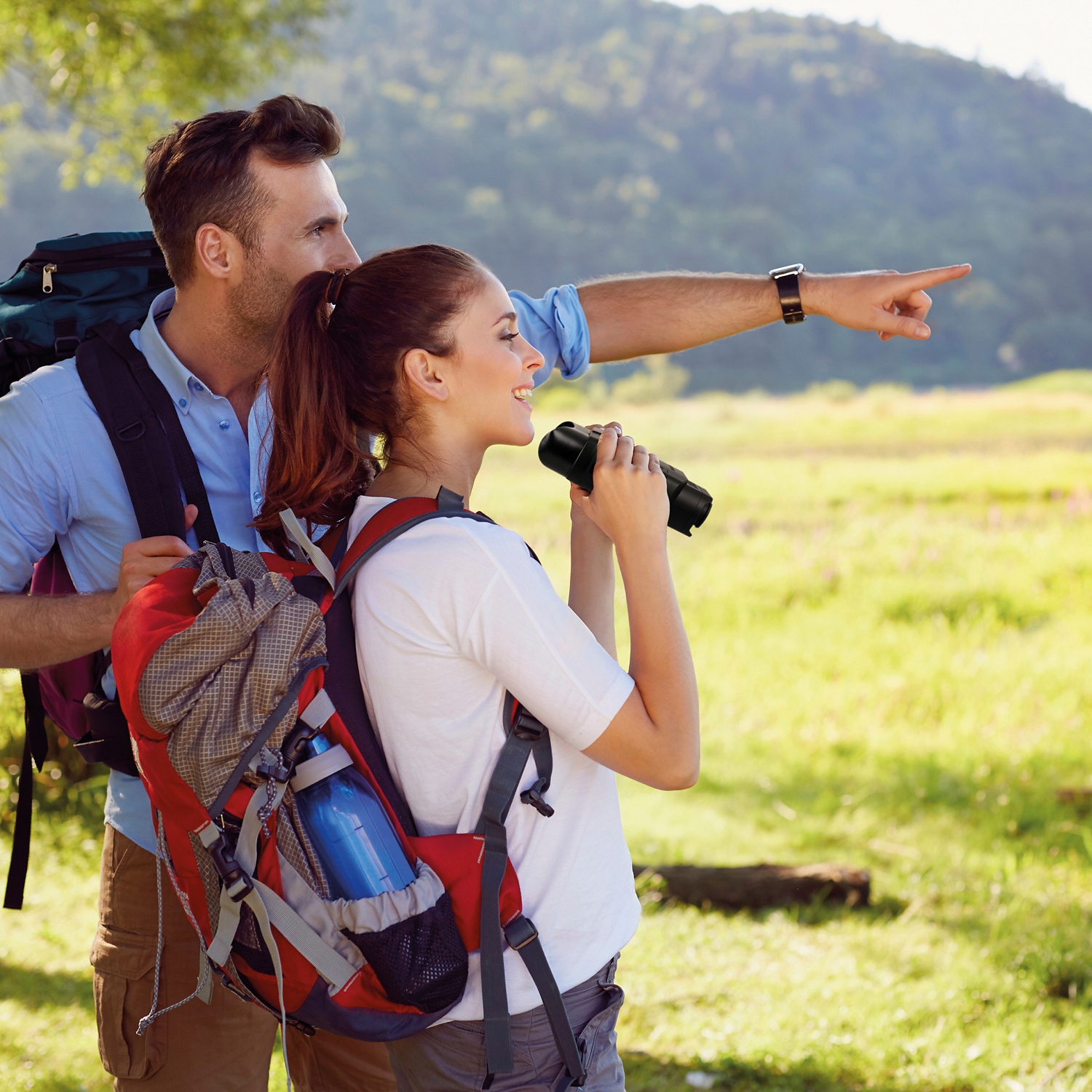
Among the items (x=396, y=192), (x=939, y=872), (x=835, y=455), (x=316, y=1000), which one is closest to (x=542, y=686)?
(x=316, y=1000)

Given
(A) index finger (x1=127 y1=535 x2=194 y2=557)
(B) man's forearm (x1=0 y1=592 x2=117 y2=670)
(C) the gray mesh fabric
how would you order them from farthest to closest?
(B) man's forearm (x1=0 y1=592 x2=117 y2=670) < (A) index finger (x1=127 y1=535 x2=194 y2=557) < (C) the gray mesh fabric

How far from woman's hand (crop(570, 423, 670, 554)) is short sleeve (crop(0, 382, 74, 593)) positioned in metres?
1.02

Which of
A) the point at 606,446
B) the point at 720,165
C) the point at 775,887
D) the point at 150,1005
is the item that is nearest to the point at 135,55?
the point at 775,887

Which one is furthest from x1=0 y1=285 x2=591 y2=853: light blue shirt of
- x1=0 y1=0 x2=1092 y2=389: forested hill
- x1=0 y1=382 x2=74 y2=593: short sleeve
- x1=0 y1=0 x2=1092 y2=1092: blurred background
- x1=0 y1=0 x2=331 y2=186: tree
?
x1=0 y1=0 x2=1092 y2=389: forested hill

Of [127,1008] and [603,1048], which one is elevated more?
[603,1048]

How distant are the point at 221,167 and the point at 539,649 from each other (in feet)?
4.19

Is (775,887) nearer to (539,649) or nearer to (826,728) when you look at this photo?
(826,728)

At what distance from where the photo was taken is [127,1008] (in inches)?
87.0

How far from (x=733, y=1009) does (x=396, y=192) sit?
6168 cm

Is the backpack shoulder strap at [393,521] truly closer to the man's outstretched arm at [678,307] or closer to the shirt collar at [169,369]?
the shirt collar at [169,369]

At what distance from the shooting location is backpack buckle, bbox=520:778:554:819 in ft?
5.02

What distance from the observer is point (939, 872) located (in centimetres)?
477

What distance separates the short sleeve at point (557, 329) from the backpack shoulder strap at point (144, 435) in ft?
2.75

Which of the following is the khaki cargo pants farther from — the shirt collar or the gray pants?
the shirt collar
